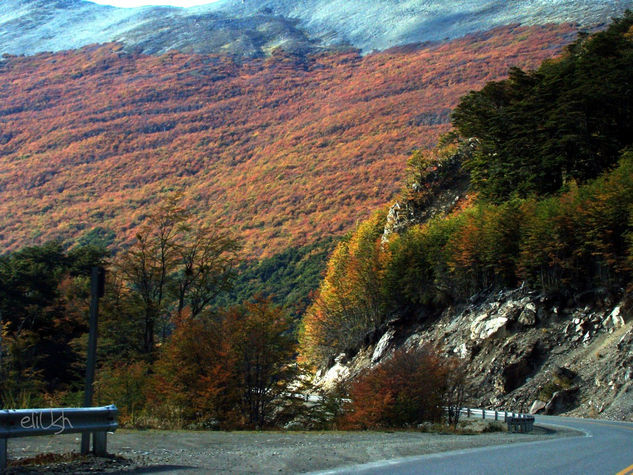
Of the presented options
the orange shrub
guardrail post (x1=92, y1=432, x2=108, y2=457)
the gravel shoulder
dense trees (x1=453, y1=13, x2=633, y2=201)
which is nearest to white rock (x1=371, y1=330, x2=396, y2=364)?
dense trees (x1=453, y1=13, x2=633, y2=201)

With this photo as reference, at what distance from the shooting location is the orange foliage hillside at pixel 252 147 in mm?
126688

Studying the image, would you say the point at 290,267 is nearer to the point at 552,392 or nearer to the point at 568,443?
the point at 552,392

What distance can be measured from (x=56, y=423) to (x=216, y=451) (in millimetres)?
3224

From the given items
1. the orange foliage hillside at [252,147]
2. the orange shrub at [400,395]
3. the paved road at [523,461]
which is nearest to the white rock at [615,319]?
the orange shrub at [400,395]

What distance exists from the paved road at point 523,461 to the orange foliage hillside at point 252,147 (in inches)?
3683

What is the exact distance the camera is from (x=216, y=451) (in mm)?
11375

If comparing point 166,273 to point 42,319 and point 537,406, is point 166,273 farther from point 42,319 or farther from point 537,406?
point 537,406

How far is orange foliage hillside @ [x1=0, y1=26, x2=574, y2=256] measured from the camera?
416 feet

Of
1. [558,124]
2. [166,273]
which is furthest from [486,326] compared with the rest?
[166,273]

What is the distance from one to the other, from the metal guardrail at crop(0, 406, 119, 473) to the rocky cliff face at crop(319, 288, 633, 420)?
25.2 metres

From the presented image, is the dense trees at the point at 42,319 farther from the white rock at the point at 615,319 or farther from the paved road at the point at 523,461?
the white rock at the point at 615,319

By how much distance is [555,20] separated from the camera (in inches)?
7215

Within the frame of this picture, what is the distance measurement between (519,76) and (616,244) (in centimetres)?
2112

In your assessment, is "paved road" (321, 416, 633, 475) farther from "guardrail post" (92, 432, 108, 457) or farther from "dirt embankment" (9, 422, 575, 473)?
"guardrail post" (92, 432, 108, 457)
